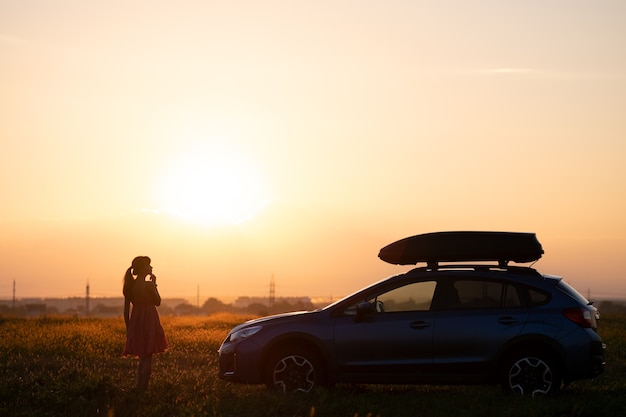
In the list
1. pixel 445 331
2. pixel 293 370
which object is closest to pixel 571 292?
pixel 445 331

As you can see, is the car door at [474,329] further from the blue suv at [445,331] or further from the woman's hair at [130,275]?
the woman's hair at [130,275]

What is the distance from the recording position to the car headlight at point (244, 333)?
13344 mm

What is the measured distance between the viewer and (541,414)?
11.0m

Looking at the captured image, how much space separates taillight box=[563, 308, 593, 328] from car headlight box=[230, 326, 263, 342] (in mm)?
4413

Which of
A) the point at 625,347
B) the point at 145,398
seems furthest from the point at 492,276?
the point at 625,347

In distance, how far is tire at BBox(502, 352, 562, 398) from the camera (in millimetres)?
12547

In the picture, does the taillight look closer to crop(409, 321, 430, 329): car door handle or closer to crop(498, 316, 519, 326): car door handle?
crop(498, 316, 519, 326): car door handle

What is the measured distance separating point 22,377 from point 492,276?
7.66m

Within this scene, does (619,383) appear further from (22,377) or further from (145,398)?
(22,377)

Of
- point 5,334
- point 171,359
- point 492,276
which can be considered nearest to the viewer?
point 492,276

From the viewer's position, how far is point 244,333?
529 inches

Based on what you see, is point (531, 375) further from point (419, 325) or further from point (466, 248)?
point (466, 248)

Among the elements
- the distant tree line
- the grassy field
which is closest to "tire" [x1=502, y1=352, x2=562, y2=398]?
the grassy field

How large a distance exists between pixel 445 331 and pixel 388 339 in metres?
0.81
